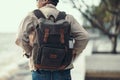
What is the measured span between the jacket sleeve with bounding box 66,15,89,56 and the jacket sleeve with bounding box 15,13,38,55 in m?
0.34

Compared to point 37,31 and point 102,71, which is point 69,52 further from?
point 102,71

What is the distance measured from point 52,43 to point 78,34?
1.14ft

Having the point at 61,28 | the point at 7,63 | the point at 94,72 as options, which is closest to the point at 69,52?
the point at 61,28

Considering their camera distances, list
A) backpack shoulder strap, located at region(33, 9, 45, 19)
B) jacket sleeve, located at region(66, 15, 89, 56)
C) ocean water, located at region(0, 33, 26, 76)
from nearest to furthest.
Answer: backpack shoulder strap, located at region(33, 9, 45, 19) < jacket sleeve, located at region(66, 15, 89, 56) < ocean water, located at region(0, 33, 26, 76)

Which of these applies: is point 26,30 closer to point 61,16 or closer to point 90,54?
point 61,16

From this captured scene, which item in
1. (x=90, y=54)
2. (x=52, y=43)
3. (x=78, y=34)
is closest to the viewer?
(x=52, y=43)

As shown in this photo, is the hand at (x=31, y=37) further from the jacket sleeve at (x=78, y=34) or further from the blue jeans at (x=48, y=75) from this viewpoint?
the jacket sleeve at (x=78, y=34)

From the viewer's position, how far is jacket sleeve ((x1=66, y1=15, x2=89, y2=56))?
377cm

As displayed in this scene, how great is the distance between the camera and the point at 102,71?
8.27m

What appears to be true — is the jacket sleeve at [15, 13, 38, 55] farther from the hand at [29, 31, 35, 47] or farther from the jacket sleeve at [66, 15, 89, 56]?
the jacket sleeve at [66, 15, 89, 56]

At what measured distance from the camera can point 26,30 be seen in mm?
3635

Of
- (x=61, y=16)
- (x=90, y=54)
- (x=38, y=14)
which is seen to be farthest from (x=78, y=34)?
(x=90, y=54)

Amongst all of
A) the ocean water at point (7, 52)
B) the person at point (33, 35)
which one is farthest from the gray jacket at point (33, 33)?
the ocean water at point (7, 52)

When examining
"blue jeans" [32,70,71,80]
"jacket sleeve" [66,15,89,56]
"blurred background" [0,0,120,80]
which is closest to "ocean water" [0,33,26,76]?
"blurred background" [0,0,120,80]
